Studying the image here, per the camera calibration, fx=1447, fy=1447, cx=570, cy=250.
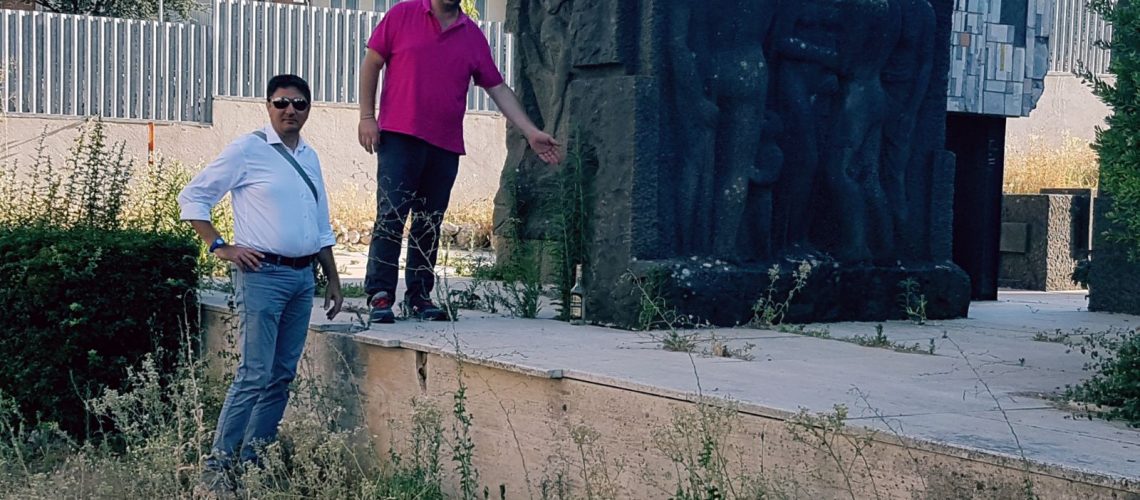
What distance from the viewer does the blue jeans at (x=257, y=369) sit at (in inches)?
218

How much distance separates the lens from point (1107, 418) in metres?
4.67

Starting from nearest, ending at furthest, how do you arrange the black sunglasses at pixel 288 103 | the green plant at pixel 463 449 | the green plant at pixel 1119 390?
the green plant at pixel 1119 390 → the green plant at pixel 463 449 → the black sunglasses at pixel 288 103

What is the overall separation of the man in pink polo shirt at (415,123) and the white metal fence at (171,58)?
1162cm

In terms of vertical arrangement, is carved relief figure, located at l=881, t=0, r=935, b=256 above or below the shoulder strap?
above

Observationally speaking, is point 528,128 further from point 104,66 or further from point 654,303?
point 104,66

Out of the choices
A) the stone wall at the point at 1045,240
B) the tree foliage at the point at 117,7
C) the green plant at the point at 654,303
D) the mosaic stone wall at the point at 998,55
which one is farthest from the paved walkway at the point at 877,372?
the tree foliage at the point at 117,7

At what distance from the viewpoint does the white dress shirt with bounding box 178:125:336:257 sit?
5562 mm

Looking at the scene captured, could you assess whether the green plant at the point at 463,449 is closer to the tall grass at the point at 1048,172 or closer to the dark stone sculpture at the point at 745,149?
the dark stone sculpture at the point at 745,149

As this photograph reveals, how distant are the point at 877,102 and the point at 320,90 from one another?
12.9m

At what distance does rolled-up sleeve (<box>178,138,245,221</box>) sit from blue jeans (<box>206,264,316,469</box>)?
0.29 metres

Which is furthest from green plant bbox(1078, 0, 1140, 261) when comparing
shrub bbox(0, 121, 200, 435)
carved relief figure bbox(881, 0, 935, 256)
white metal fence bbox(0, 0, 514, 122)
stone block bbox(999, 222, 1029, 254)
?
white metal fence bbox(0, 0, 514, 122)

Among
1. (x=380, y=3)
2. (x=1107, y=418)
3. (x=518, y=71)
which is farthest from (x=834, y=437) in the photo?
(x=380, y=3)

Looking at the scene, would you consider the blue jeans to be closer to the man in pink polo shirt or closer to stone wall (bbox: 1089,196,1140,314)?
the man in pink polo shirt

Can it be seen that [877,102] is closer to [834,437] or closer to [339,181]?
[834,437]
